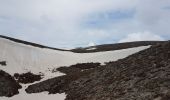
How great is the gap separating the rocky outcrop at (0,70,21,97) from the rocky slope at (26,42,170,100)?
180 cm

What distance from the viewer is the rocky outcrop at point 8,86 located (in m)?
40.3

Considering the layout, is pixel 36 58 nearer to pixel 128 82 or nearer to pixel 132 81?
pixel 128 82

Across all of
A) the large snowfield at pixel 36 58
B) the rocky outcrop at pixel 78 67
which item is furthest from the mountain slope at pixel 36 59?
the rocky outcrop at pixel 78 67

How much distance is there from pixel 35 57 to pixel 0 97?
25.1 metres

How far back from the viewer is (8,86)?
41875 mm

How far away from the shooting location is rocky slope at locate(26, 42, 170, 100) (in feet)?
85.8

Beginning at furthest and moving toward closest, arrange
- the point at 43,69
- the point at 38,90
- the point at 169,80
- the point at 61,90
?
the point at 43,69, the point at 38,90, the point at 61,90, the point at 169,80

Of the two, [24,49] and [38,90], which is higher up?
[24,49]

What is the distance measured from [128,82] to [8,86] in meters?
18.3

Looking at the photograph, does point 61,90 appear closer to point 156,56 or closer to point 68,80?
point 68,80

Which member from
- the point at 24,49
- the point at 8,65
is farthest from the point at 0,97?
the point at 24,49

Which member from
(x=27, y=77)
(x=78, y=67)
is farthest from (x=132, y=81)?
(x=78, y=67)

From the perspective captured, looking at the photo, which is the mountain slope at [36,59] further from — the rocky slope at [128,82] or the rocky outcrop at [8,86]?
the rocky slope at [128,82]

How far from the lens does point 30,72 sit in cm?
5272
